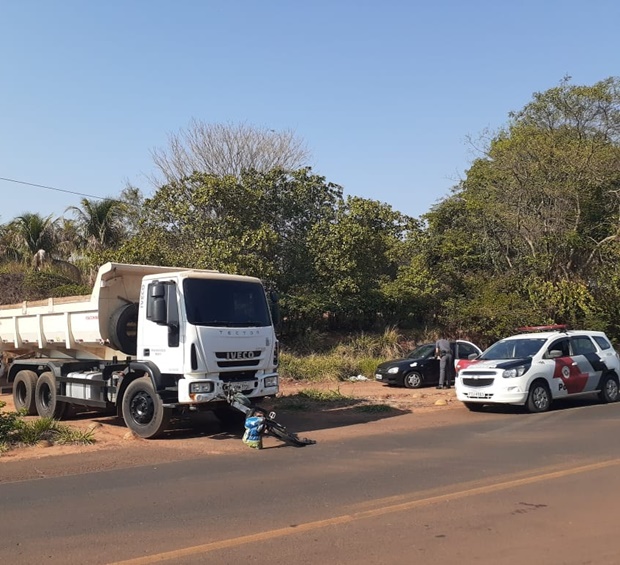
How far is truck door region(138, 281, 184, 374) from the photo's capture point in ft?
36.5

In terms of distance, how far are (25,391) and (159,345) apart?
531 centimetres

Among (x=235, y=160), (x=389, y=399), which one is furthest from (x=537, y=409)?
(x=235, y=160)

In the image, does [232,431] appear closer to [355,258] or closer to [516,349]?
[516,349]

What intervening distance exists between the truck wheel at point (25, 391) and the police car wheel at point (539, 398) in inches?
423

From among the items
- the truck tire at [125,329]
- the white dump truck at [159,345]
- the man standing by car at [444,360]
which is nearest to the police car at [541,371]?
the man standing by car at [444,360]

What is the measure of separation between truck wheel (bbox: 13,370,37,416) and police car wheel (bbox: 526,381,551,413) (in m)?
10.8

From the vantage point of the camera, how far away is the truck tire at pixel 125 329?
41.0 feet

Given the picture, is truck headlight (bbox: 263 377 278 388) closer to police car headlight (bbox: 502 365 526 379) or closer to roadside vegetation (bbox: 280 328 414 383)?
police car headlight (bbox: 502 365 526 379)

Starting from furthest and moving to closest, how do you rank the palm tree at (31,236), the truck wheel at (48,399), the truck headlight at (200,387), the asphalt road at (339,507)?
the palm tree at (31,236) → the truck wheel at (48,399) → the truck headlight at (200,387) → the asphalt road at (339,507)

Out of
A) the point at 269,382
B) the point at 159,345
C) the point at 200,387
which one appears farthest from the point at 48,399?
the point at 269,382

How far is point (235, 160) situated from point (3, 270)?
13.4 m

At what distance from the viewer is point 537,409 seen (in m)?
14.4

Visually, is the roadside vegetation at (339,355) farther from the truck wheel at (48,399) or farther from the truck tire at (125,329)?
the truck tire at (125,329)

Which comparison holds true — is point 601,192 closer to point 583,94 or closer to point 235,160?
point 583,94
